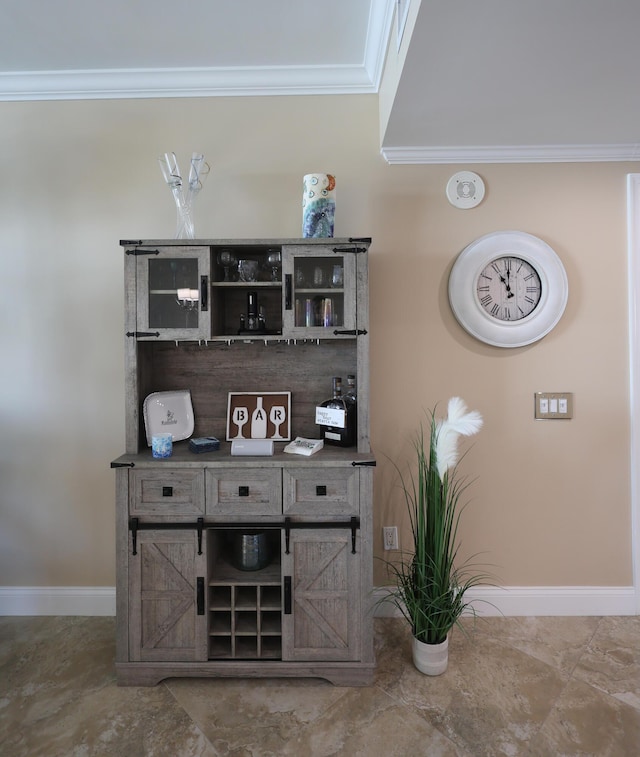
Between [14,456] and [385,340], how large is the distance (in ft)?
6.71

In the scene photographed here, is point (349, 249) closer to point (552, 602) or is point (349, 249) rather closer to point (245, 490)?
point (245, 490)

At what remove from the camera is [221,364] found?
2184 millimetres

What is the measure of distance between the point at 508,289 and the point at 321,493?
4.55 feet

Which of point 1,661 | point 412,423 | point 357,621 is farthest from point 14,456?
point 412,423

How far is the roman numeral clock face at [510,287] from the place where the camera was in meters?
2.16

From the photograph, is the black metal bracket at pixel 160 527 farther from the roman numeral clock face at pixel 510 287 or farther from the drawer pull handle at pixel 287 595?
the roman numeral clock face at pixel 510 287

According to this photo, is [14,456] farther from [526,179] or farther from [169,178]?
[526,179]

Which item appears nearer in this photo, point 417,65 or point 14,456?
point 417,65

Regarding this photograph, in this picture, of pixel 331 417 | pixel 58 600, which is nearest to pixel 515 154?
pixel 331 417

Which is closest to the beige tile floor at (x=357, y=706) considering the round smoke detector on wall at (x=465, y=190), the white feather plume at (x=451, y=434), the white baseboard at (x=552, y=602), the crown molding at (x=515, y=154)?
the white baseboard at (x=552, y=602)

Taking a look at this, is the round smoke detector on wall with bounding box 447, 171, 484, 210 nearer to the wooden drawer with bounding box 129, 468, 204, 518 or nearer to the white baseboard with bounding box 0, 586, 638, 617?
the wooden drawer with bounding box 129, 468, 204, 518

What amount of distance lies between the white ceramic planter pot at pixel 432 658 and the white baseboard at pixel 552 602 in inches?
15.9

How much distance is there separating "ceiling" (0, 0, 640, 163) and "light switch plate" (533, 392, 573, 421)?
122 centimetres

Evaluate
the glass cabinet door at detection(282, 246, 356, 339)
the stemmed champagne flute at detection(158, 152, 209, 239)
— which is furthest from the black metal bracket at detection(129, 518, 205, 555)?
the stemmed champagne flute at detection(158, 152, 209, 239)
